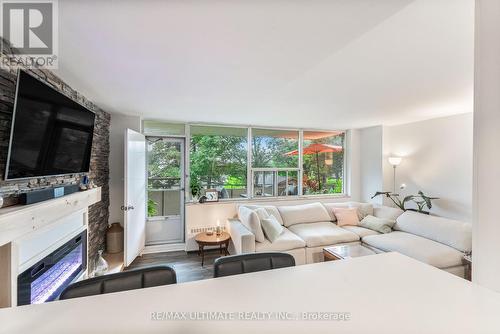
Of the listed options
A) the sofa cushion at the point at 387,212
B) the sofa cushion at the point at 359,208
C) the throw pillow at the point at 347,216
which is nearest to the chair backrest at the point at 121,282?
the throw pillow at the point at 347,216

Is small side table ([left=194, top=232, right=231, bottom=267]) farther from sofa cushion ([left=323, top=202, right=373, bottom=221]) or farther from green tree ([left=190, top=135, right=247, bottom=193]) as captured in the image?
sofa cushion ([left=323, top=202, right=373, bottom=221])

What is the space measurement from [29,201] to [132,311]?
1335 mm

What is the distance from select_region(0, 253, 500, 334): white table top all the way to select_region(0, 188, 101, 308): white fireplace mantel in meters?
0.77

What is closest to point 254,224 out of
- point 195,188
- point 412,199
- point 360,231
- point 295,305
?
point 195,188

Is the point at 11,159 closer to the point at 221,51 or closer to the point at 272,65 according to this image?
the point at 221,51

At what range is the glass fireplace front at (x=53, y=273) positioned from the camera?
148cm

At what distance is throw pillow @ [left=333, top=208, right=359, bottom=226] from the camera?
376 cm

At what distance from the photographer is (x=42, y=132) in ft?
5.00

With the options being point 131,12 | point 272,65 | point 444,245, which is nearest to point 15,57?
point 131,12

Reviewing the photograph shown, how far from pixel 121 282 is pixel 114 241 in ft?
9.07

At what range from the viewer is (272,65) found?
5.73 feet

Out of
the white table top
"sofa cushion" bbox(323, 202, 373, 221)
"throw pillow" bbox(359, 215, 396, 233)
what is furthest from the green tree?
the white table top

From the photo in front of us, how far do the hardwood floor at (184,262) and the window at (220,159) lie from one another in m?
1.14

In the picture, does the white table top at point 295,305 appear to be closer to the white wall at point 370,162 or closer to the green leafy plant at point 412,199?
the green leafy plant at point 412,199
